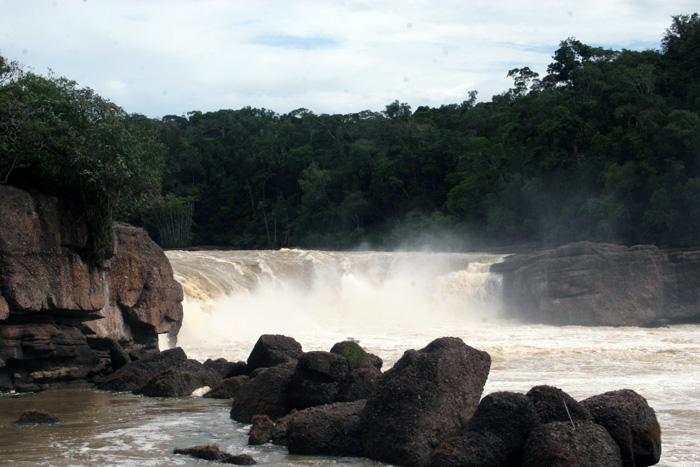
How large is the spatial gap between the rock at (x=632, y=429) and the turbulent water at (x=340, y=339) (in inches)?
19.9

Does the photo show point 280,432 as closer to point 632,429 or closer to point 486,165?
point 632,429

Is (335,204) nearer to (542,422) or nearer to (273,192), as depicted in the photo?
(273,192)

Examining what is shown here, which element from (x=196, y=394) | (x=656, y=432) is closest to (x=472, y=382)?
(x=656, y=432)

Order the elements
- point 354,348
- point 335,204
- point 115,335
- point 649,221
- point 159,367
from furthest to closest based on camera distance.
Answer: point 335,204 < point 649,221 < point 115,335 < point 159,367 < point 354,348

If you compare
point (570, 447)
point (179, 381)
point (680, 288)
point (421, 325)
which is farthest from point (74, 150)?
point (680, 288)

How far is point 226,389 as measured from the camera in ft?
45.4

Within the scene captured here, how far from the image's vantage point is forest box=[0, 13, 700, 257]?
16.1 meters

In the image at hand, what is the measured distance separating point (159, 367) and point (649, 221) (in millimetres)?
28709

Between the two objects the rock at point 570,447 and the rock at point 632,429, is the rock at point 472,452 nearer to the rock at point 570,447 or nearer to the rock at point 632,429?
the rock at point 570,447

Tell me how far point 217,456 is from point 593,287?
72.8 feet

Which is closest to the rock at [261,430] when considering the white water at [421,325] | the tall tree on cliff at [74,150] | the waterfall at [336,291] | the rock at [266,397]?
the rock at [266,397]

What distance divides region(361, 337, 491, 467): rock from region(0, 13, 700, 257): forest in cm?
879

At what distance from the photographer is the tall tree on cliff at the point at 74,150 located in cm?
1525

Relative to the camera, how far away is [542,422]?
8.65 metres
